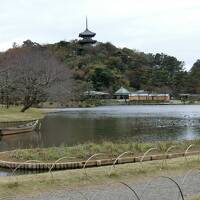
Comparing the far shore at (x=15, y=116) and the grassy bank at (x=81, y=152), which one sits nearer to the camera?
the grassy bank at (x=81, y=152)

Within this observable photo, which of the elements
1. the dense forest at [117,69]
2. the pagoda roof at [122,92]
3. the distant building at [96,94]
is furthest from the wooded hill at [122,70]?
the pagoda roof at [122,92]

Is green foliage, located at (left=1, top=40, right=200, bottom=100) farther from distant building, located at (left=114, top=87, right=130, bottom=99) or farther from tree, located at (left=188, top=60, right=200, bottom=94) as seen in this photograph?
distant building, located at (left=114, top=87, right=130, bottom=99)

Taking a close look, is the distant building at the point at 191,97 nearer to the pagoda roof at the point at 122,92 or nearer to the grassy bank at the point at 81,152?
the pagoda roof at the point at 122,92

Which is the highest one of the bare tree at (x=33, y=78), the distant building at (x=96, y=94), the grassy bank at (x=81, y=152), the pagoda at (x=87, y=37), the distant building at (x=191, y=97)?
the pagoda at (x=87, y=37)

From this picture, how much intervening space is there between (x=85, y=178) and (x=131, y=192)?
1920 millimetres

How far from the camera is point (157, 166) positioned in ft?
42.4

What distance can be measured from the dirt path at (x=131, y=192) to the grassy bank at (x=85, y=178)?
0.51 metres

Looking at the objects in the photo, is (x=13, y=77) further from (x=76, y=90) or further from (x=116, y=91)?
(x=116, y=91)

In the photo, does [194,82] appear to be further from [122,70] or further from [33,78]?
[33,78]

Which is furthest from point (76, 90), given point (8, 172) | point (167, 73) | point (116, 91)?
point (8, 172)

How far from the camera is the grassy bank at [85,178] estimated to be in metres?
10.5

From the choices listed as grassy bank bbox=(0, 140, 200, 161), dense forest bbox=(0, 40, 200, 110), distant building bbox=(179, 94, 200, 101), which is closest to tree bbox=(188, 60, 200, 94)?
dense forest bbox=(0, 40, 200, 110)

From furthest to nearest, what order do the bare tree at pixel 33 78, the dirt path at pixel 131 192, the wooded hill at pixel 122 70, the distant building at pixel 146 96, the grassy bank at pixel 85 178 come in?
the distant building at pixel 146 96 < the wooded hill at pixel 122 70 < the bare tree at pixel 33 78 < the grassy bank at pixel 85 178 < the dirt path at pixel 131 192

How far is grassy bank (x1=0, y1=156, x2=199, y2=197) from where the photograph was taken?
1045 centimetres
